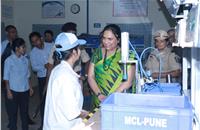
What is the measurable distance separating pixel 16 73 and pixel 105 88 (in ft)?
4.75

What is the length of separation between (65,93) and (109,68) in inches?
29.3

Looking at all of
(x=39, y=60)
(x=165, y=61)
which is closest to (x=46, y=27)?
(x=39, y=60)

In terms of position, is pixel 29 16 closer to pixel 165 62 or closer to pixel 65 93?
pixel 165 62

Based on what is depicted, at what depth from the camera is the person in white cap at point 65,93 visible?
77.5 inches

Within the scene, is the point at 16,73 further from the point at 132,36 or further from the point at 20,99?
the point at 132,36

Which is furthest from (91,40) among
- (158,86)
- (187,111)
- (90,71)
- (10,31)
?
(187,111)

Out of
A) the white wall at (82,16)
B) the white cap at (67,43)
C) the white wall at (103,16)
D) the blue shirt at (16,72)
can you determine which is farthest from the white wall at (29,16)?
the white cap at (67,43)

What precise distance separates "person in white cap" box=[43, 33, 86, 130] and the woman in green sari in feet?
1.63

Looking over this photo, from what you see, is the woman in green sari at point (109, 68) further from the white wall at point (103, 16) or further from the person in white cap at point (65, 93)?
the white wall at point (103, 16)

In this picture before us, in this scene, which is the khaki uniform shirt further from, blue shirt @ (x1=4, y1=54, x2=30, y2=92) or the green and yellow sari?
blue shirt @ (x1=4, y1=54, x2=30, y2=92)

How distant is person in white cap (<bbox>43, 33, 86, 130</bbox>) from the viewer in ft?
6.46

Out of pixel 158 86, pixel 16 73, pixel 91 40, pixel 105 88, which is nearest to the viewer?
pixel 158 86

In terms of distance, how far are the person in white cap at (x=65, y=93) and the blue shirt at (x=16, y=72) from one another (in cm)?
170

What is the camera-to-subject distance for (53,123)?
2.06 m
